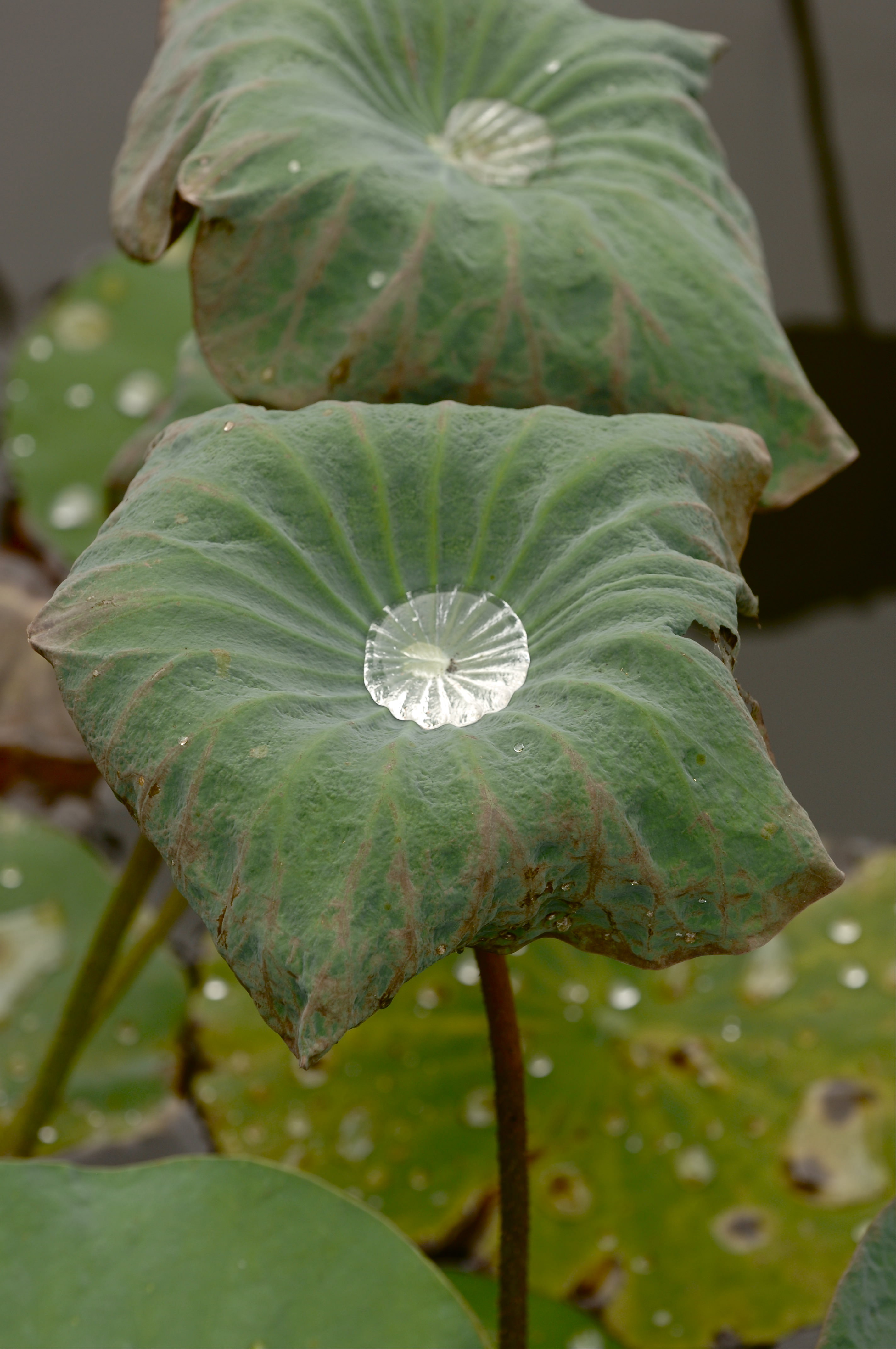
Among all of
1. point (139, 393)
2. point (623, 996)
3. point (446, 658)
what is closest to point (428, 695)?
point (446, 658)

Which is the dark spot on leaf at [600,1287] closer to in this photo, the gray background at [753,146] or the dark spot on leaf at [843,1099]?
the dark spot on leaf at [843,1099]

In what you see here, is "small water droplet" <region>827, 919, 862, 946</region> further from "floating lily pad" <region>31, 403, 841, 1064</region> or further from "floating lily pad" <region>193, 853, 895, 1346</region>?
"floating lily pad" <region>31, 403, 841, 1064</region>

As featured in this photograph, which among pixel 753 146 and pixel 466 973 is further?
pixel 753 146

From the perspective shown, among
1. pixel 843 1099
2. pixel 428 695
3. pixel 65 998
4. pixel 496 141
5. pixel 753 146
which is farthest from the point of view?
pixel 753 146

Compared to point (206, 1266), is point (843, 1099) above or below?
below

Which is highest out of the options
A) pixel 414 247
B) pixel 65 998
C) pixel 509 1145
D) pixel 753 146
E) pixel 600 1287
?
pixel 414 247

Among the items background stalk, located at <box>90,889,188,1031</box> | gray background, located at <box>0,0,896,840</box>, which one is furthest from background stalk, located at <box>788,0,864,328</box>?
background stalk, located at <box>90,889,188,1031</box>

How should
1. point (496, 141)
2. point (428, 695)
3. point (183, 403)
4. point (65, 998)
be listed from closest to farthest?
point (428, 695) → point (496, 141) → point (183, 403) → point (65, 998)

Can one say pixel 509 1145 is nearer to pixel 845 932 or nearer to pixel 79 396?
pixel 845 932
